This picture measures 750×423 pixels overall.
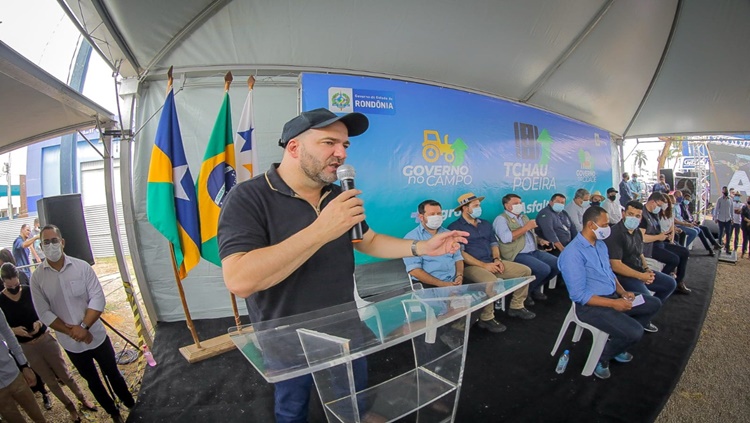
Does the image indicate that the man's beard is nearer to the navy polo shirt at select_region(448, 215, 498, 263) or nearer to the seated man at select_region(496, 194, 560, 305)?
the navy polo shirt at select_region(448, 215, 498, 263)

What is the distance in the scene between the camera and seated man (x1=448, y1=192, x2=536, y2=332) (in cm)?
364

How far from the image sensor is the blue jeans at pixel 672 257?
14.6 feet

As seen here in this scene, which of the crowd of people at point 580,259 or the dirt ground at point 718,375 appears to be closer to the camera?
the dirt ground at point 718,375

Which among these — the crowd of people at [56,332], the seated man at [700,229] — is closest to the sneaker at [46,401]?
the crowd of people at [56,332]

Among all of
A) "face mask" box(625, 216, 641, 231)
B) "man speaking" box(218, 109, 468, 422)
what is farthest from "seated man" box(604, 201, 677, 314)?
"man speaking" box(218, 109, 468, 422)

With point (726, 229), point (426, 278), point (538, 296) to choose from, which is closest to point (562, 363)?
point (426, 278)

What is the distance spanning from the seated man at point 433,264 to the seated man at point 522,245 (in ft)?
3.22

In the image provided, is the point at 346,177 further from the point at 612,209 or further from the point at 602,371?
the point at 612,209

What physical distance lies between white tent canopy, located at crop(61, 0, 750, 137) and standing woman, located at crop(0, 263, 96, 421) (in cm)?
224

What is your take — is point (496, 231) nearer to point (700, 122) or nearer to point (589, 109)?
point (589, 109)

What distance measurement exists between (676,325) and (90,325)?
18.7ft

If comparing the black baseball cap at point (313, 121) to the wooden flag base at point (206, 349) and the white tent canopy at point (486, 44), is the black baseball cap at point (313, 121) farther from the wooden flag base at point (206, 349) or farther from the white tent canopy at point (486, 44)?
the wooden flag base at point (206, 349)

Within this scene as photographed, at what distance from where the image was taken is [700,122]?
21.8ft

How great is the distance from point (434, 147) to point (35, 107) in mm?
4007
